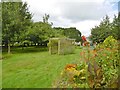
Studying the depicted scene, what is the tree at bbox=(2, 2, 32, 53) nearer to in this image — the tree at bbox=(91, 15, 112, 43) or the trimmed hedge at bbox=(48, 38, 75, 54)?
the trimmed hedge at bbox=(48, 38, 75, 54)

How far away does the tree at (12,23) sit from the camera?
37.8ft

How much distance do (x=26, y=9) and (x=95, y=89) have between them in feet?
41.6

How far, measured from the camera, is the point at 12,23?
11805 millimetres

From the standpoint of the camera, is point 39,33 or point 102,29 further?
point 102,29

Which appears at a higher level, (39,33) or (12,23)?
(12,23)

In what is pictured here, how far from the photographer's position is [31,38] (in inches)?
591

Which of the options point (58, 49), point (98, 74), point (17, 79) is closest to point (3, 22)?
point (58, 49)

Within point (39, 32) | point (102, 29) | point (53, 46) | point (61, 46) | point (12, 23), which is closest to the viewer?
point (12, 23)

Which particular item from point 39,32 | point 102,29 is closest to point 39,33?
point 39,32

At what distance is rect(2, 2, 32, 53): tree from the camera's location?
37.8 ft

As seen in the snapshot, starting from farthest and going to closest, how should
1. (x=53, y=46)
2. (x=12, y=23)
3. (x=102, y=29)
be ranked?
(x=102, y=29)
(x=53, y=46)
(x=12, y=23)

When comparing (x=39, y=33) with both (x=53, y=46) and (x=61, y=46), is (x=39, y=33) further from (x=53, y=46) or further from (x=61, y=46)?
(x=61, y=46)

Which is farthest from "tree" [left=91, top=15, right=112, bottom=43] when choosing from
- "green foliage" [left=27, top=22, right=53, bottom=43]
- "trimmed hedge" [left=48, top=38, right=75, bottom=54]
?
"trimmed hedge" [left=48, top=38, right=75, bottom=54]

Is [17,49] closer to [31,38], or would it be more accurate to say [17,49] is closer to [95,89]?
[31,38]
